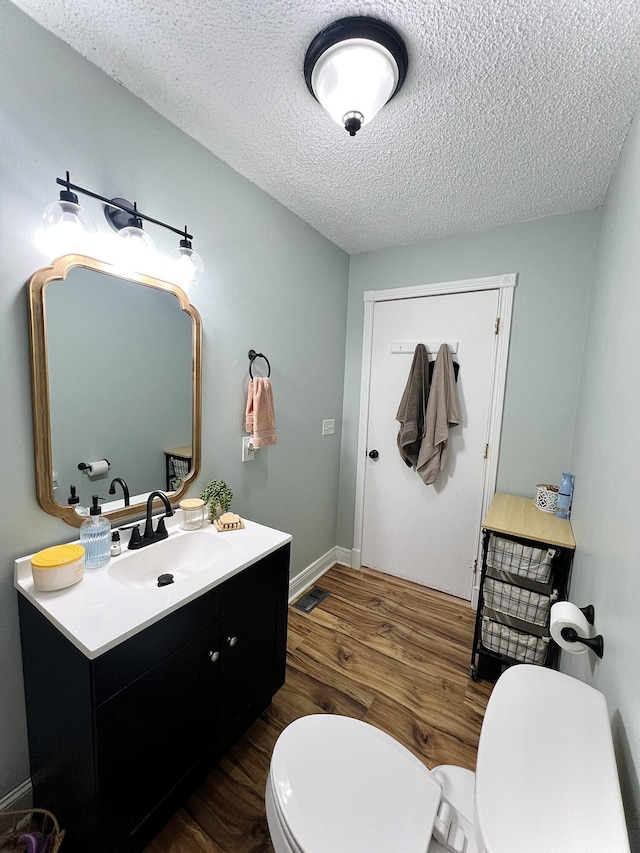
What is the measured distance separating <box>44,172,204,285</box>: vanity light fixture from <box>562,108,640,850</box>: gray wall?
1534 mm

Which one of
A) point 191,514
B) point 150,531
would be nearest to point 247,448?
point 191,514

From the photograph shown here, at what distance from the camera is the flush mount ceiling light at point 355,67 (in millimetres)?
980

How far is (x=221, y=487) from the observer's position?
5.35 ft

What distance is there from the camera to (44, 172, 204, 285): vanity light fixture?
1.04 metres

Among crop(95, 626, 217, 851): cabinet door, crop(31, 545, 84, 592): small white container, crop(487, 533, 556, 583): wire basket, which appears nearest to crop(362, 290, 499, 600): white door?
crop(487, 533, 556, 583): wire basket

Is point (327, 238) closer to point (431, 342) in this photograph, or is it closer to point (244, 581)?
point (431, 342)

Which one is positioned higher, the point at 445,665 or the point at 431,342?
the point at 431,342

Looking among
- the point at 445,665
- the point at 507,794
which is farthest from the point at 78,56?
the point at 445,665

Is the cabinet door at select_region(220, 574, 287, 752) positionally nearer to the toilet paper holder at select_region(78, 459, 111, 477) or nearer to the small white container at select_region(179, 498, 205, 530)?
the small white container at select_region(179, 498, 205, 530)

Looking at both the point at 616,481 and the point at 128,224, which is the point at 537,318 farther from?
the point at 128,224

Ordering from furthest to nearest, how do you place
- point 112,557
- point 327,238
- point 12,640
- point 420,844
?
1. point 327,238
2. point 112,557
3. point 12,640
4. point 420,844

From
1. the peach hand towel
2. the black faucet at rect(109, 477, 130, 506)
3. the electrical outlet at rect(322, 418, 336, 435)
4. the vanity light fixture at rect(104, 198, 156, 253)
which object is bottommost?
the black faucet at rect(109, 477, 130, 506)

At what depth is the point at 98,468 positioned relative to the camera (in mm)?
1263

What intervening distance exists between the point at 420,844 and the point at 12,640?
50.9 inches
